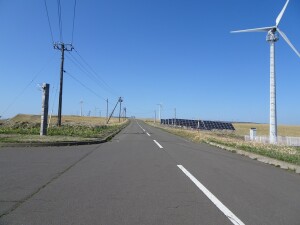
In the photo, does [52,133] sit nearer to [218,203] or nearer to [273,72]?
[273,72]

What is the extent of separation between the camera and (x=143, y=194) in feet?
26.7

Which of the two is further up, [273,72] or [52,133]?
[273,72]

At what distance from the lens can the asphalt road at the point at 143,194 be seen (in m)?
6.23

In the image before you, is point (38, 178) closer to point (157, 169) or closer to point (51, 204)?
point (51, 204)

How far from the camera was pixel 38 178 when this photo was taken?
9.88 metres

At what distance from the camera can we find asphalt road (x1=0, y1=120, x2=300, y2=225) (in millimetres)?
6230

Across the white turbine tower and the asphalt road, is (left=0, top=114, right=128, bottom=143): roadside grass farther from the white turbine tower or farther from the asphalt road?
the white turbine tower

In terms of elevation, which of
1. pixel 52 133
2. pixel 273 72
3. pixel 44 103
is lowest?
pixel 52 133

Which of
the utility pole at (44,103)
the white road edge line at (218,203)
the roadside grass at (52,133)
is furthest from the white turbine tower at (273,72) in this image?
the white road edge line at (218,203)

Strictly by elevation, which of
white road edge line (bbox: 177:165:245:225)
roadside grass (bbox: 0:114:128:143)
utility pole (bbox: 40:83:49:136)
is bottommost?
white road edge line (bbox: 177:165:245:225)

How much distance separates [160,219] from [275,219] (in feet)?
6.26

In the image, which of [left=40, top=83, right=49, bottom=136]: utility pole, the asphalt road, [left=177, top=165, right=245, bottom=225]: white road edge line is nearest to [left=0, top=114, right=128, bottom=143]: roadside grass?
[left=40, top=83, right=49, bottom=136]: utility pole

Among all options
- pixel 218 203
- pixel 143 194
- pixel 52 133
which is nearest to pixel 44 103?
pixel 52 133

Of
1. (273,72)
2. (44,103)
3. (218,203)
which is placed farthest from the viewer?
(273,72)
